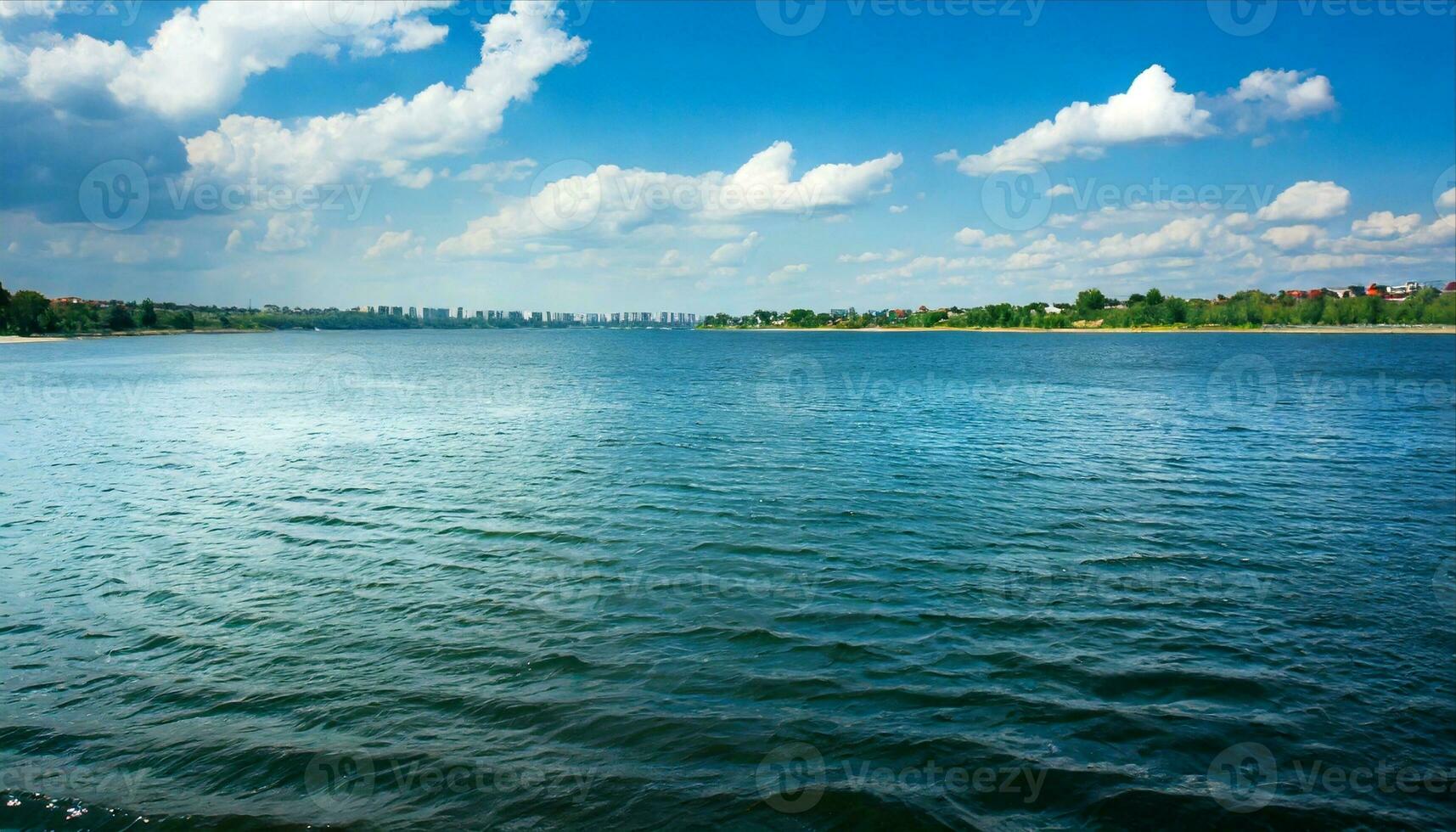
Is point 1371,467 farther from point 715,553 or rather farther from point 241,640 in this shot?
point 241,640

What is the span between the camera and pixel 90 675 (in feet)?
38.7

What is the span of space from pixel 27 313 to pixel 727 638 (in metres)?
251

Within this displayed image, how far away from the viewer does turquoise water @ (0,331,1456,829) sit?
29.5ft

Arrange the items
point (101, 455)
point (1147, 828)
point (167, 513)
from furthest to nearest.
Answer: point (101, 455) → point (167, 513) → point (1147, 828)

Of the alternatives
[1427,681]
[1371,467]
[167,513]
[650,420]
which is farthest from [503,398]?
[1427,681]

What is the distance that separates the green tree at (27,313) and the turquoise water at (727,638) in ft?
701

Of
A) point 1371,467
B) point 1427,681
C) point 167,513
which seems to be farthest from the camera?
point 1371,467

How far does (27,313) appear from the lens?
625 feet

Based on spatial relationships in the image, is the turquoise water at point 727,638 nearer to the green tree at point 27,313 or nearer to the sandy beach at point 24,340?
the sandy beach at point 24,340

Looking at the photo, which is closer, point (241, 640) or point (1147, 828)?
point (1147, 828)

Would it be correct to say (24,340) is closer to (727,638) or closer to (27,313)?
(27,313)

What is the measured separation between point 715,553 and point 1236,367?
10663cm

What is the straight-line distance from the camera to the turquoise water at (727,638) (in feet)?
29.5

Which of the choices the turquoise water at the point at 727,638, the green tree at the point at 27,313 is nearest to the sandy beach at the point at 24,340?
the green tree at the point at 27,313
